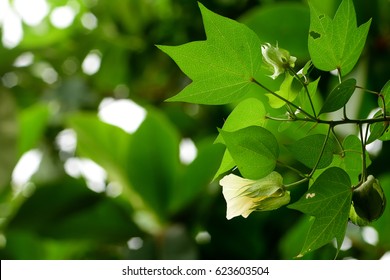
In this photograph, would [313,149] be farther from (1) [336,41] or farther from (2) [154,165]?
(2) [154,165]

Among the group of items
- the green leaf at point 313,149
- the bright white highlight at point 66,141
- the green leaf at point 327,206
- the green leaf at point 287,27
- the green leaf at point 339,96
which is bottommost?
the bright white highlight at point 66,141

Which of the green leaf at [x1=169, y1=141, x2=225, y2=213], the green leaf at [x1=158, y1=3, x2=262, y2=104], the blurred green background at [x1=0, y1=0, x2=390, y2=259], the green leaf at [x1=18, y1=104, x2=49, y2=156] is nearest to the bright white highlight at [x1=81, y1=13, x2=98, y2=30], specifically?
the blurred green background at [x1=0, y1=0, x2=390, y2=259]

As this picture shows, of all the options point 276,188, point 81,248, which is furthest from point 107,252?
point 276,188

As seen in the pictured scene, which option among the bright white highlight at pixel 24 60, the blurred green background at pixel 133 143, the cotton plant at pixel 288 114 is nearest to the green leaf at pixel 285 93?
the cotton plant at pixel 288 114

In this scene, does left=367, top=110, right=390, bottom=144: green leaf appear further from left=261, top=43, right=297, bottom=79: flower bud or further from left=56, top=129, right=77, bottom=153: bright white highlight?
left=56, top=129, right=77, bottom=153: bright white highlight

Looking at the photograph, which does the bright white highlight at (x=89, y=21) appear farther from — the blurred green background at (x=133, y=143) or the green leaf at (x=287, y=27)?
the green leaf at (x=287, y=27)

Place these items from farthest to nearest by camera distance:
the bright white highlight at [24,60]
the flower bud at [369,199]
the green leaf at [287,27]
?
the bright white highlight at [24,60], the green leaf at [287,27], the flower bud at [369,199]
